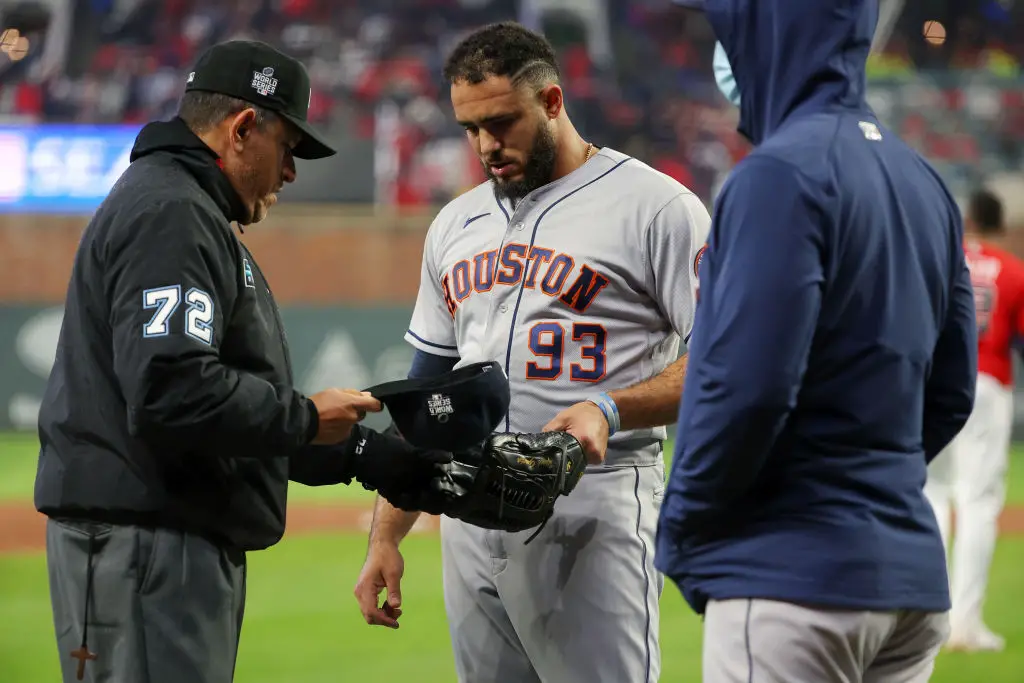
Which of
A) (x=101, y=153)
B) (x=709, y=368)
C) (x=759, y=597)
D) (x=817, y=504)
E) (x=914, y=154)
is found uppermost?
(x=914, y=154)

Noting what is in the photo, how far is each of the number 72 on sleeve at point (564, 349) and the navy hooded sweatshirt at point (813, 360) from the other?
3.06 ft

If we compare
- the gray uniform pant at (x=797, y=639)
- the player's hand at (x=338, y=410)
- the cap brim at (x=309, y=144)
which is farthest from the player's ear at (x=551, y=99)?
the gray uniform pant at (x=797, y=639)

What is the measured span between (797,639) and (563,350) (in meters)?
1.21

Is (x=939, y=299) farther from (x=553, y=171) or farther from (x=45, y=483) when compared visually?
(x=45, y=483)

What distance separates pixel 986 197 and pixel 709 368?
540 cm

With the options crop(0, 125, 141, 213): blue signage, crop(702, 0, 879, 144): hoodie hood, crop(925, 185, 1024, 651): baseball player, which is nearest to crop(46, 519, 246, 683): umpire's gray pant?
crop(702, 0, 879, 144): hoodie hood

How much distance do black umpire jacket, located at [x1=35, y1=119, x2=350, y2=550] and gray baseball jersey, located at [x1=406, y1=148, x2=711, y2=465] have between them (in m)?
0.59

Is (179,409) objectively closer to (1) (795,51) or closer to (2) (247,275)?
(2) (247,275)

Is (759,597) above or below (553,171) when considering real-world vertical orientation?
below

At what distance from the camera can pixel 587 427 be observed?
9.13 feet

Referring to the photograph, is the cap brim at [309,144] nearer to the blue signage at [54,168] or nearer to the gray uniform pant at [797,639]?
the gray uniform pant at [797,639]

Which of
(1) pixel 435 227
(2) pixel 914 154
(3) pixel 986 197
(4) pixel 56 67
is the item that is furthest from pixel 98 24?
(2) pixel 914 154

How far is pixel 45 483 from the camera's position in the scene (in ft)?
8.82

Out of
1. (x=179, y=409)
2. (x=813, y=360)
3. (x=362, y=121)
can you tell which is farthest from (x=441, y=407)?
(x=362, y=121)
